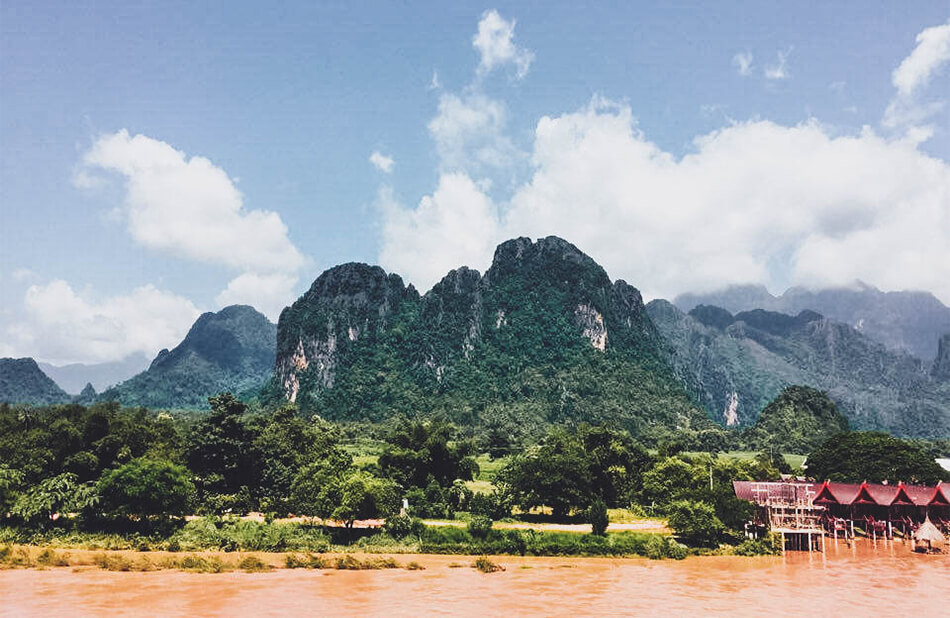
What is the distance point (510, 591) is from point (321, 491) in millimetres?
14929

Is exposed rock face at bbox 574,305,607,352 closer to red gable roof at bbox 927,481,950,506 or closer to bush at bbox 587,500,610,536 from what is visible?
red gable roof at bbox 927,481,950,506

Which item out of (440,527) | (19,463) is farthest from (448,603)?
(19,463)

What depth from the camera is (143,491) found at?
116 feet

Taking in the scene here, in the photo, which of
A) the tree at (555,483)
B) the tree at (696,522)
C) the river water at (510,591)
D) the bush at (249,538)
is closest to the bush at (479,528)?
the river water at (510,591)

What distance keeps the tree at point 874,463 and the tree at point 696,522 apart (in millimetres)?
24744

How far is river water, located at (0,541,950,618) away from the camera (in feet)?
76.6

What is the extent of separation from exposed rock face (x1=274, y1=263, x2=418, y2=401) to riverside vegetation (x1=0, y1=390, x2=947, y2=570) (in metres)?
92.4

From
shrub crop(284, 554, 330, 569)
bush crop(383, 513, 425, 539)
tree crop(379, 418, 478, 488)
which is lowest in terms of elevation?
shrub crop(284, 554, 330, 569)

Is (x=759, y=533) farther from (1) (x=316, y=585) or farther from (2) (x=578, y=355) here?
(2) (x=578, y=355)

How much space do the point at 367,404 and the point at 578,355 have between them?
156 ft

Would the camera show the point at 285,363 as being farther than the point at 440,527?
Yes

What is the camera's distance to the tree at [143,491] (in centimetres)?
3556

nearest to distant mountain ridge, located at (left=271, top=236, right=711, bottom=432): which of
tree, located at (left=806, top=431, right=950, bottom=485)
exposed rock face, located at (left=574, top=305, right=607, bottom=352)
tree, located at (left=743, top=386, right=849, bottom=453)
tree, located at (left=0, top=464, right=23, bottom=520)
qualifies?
exposed rock face, located at (left=574, top=305, right=607, bottom=352)

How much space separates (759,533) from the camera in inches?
1614
